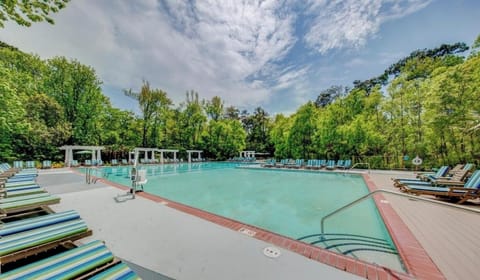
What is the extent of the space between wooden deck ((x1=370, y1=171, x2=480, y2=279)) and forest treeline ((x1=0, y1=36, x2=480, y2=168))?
7585mm

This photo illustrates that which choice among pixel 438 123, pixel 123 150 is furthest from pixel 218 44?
pixel 123 150

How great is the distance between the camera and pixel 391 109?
1498 cm

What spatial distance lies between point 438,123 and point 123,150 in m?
28.4

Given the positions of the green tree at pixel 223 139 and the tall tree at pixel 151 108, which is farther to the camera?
the green tree at pixel 223 139

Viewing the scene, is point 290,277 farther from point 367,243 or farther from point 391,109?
point 391,109

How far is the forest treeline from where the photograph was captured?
10.6 metres

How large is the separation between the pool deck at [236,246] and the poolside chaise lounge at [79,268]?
57 centimetres

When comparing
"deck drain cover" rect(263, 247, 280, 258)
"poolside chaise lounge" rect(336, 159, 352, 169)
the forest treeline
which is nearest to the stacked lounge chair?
"deck drain cover" rect(263, 247, 280, 258)

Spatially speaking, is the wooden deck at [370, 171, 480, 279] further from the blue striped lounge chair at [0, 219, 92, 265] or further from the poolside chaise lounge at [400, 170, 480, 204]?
the blue striped lounge chair at [0, 219, 92, 265]

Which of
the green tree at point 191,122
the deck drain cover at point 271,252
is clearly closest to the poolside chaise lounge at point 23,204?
the deck drain cover at point 271,252

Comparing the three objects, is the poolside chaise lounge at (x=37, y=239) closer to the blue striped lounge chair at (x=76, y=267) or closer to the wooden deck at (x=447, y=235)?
the blue striped lounge chair at (x=76, y=267)

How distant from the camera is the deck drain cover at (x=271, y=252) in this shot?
7.43ft

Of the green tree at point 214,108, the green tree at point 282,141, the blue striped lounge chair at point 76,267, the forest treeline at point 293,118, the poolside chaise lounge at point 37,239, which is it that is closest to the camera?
the blue striped lounge chair at point 76,267

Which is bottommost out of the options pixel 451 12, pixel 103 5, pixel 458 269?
pixel 458 269
